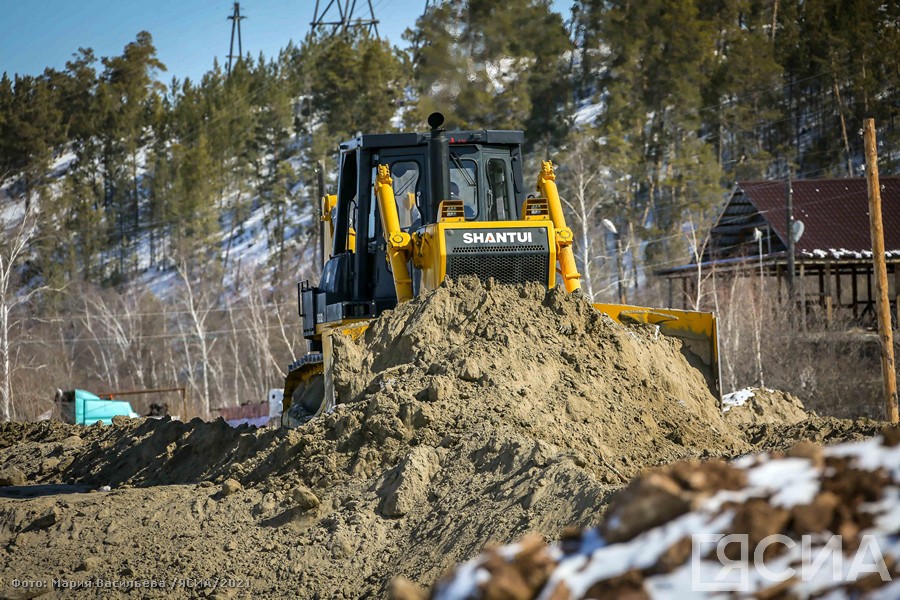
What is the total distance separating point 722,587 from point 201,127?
51680mm

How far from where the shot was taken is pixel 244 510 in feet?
27.8

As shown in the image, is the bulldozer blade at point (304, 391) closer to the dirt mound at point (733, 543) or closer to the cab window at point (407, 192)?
the cab window at point (407, 192)

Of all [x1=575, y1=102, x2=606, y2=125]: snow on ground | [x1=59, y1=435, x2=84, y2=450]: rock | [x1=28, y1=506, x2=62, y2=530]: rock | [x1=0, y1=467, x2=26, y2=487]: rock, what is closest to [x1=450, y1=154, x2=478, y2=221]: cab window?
[x1=28, y1=506, x2=62, y2=530]: rock

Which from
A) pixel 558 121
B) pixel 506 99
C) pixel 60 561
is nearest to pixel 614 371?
pixel 60 561

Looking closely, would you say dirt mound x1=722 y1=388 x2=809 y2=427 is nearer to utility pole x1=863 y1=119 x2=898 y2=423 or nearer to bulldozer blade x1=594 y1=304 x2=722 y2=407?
bulldozer blade x1=594 y1=304 x2=722 y2=407

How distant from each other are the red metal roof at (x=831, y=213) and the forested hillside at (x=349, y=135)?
4813 millimetres

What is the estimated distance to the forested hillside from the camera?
43.9 meters

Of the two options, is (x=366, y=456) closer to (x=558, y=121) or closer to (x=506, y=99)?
(x=506, y=99)

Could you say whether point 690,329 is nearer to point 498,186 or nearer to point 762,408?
point 762,408

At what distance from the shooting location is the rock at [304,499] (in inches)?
317

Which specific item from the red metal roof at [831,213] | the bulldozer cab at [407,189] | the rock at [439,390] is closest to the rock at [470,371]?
the rock at [439,390]

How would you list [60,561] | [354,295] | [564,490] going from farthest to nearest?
1. [354,295]
2. [60,561]
3. [564,490]

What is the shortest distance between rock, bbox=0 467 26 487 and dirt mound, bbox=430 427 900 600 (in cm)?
1011

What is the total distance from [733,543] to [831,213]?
34.6m
